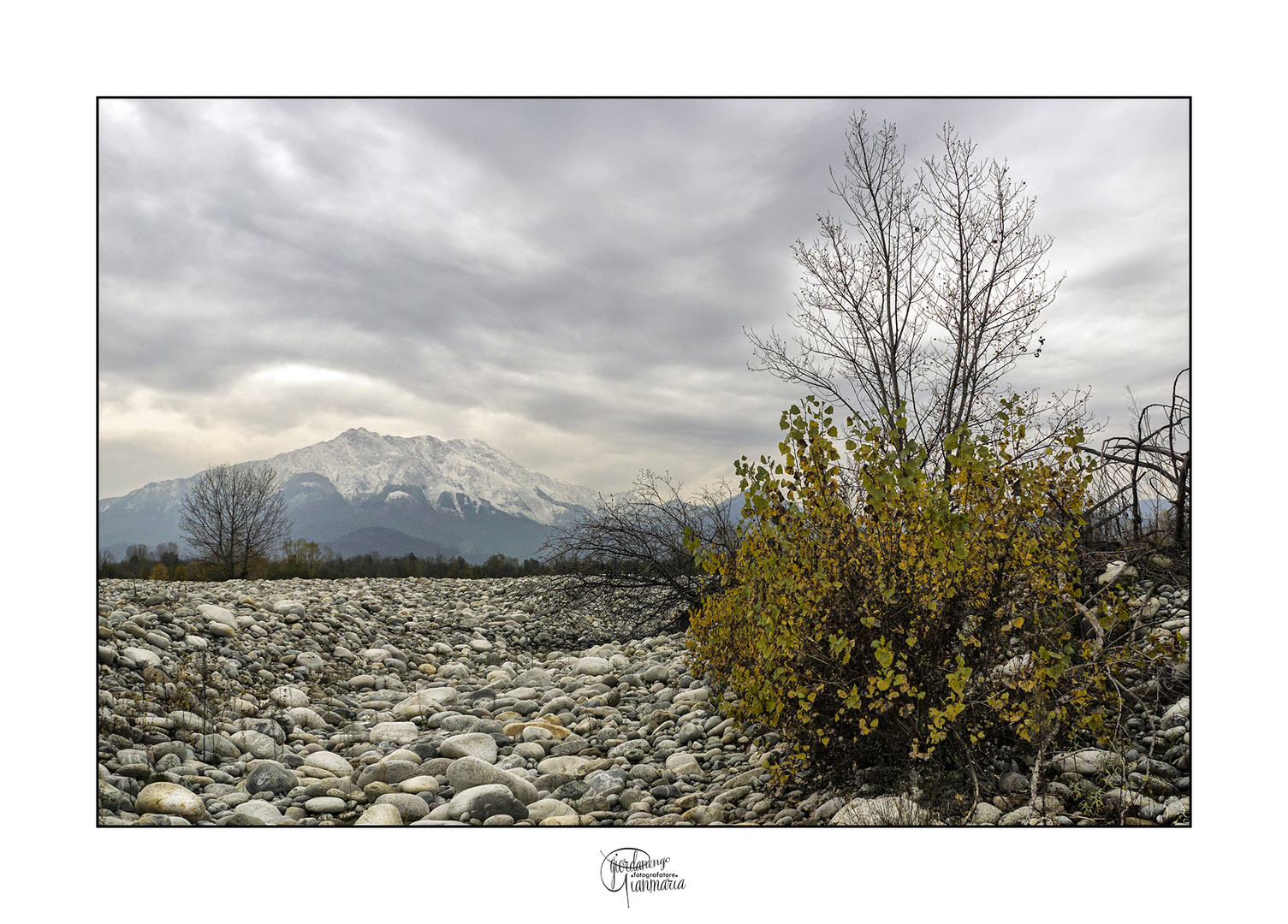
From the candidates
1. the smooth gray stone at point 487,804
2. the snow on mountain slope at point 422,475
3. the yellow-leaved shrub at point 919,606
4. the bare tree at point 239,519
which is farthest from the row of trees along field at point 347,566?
the yellow-leaved shrub at point 919,606

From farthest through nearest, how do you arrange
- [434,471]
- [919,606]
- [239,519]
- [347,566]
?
1. [434,471]
2. [347,566]
3. [239,519]
4. [919,606]

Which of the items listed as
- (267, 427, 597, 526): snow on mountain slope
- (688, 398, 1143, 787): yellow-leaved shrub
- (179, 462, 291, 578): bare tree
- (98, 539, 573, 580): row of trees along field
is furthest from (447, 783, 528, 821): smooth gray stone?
(179, 462, 291, 578): bare tree

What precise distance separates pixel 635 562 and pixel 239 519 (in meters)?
5.60

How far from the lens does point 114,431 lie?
2924 millimetres

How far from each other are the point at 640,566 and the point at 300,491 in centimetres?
586

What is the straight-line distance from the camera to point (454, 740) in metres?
3.94

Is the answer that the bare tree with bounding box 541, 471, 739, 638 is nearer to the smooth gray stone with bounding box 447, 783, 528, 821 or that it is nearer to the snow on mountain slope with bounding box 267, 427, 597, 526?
the snow on mountain slope with bounding box 267, 427, 597, 526

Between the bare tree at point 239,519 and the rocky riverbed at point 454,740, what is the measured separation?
42.2 inches

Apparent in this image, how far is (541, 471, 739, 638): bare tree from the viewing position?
273 inches

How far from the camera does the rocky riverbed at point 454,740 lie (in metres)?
2.75

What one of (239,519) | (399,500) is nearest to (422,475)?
(399,500)

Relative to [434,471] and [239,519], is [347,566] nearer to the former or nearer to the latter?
[239,519]

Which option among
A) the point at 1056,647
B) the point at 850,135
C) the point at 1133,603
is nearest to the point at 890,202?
the point at 850,135

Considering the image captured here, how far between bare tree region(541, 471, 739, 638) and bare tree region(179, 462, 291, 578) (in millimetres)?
3659
